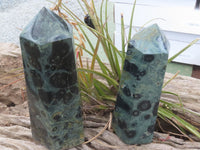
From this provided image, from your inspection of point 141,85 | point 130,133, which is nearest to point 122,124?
point 130,133

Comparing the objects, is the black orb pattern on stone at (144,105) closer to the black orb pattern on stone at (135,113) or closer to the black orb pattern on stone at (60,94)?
the black orb pattern on stone at (135,113)

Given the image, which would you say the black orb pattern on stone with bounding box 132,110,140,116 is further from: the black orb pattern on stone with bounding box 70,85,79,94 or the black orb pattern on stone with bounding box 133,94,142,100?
the black orb pattern on stone with bounding box 70,85,79,94

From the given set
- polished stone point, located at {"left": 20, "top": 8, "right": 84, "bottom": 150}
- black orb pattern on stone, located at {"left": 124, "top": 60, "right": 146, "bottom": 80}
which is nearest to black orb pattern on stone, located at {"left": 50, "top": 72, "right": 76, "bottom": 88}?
polished stone point, located at {"left": 20, "top": 8, "right": 84, "bottom": 150}

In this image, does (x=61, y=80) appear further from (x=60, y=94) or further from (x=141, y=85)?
(x=141, y=85)

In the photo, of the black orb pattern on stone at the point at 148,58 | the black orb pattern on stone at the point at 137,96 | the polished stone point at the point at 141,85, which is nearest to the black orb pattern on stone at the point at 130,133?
the polished stone point at the point at 141,85

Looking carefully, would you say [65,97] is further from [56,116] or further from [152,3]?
[152,3]

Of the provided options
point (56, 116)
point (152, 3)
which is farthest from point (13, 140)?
point (152, 3)

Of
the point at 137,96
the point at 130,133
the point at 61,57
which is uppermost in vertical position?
the point at 61,57
